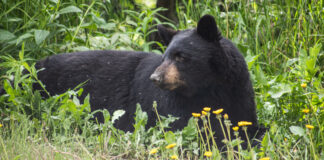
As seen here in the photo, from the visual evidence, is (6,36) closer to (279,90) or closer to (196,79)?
(196,79)

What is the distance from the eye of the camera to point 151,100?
4.13 meters

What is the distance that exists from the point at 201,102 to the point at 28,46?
83.0 inches

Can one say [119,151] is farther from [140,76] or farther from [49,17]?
[49,17]

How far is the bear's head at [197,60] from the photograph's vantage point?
11.6 ft

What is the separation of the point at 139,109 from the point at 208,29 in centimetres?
Result: 87

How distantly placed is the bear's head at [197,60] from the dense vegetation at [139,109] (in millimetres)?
409

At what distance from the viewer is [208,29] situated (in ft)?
11.8

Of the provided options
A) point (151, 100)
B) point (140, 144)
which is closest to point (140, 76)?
point (151, 100)

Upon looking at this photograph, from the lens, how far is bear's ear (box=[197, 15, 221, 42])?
3541 millimetres

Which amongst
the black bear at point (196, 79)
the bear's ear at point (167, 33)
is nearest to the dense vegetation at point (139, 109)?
the black bear at point (196, 79)

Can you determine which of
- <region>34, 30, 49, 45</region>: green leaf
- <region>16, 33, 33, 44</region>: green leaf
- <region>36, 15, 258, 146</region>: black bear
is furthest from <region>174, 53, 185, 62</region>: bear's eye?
<region>16, 33, 33, 44</region>: green leaf

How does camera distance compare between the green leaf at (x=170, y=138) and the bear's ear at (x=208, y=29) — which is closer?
the green leaf at (x=170, y=138)

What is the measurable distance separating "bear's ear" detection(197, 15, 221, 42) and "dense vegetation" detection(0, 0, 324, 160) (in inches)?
21.2

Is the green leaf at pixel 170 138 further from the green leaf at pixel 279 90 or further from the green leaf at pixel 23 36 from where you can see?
the green leaf at pixel 23 36
